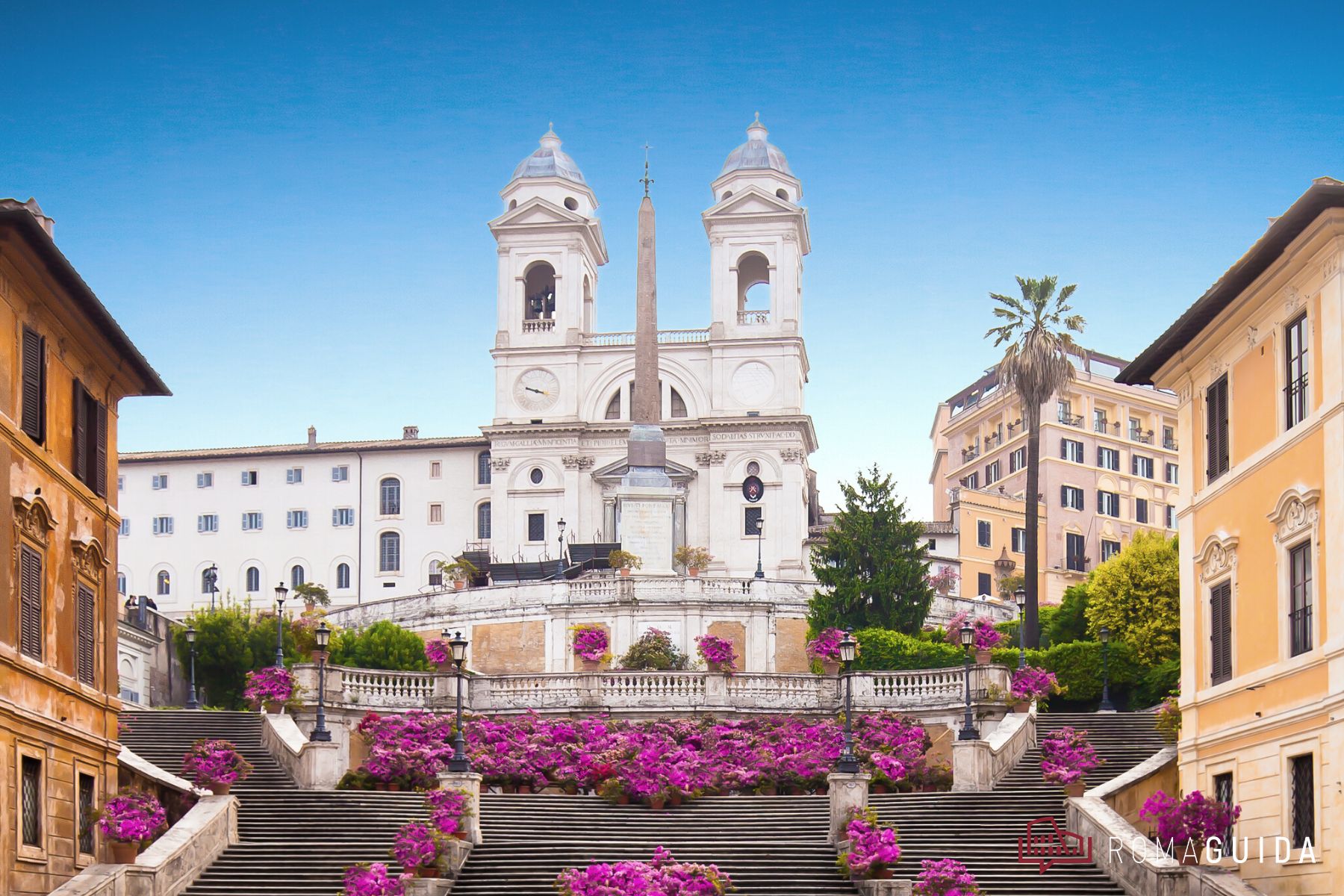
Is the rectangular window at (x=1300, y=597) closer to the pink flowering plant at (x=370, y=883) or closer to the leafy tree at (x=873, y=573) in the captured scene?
the pink flowering plant at (x=370, y=883)

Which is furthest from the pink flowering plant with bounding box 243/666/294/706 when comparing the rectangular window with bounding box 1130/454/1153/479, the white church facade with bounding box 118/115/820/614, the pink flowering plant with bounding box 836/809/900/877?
the rectangular window with bounding box 1130/454/1153/479

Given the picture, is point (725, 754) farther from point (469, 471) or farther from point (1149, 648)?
Answer: point (469, 471)

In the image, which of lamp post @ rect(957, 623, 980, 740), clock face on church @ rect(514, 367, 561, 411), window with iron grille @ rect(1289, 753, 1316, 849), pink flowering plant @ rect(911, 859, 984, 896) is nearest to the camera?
window with iron grille @ rect(1289, 753, 1316, 849)

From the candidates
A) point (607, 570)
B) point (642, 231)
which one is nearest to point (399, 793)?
point (607, 570)

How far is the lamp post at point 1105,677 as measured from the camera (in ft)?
167

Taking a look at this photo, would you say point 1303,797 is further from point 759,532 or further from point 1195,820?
point 759,532

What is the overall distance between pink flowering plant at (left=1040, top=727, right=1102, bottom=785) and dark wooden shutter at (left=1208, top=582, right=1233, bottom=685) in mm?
4965

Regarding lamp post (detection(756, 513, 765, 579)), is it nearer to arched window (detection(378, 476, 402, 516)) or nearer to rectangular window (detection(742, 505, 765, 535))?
rectangular window (detection(742, 505, 765, 535))

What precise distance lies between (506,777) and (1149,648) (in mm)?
22234

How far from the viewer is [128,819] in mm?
33781

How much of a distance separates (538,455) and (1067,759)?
60896 millimetres

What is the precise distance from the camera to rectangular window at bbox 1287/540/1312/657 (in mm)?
29547

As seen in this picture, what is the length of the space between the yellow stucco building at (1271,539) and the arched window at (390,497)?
6831 centimetres

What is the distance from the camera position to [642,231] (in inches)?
3551
